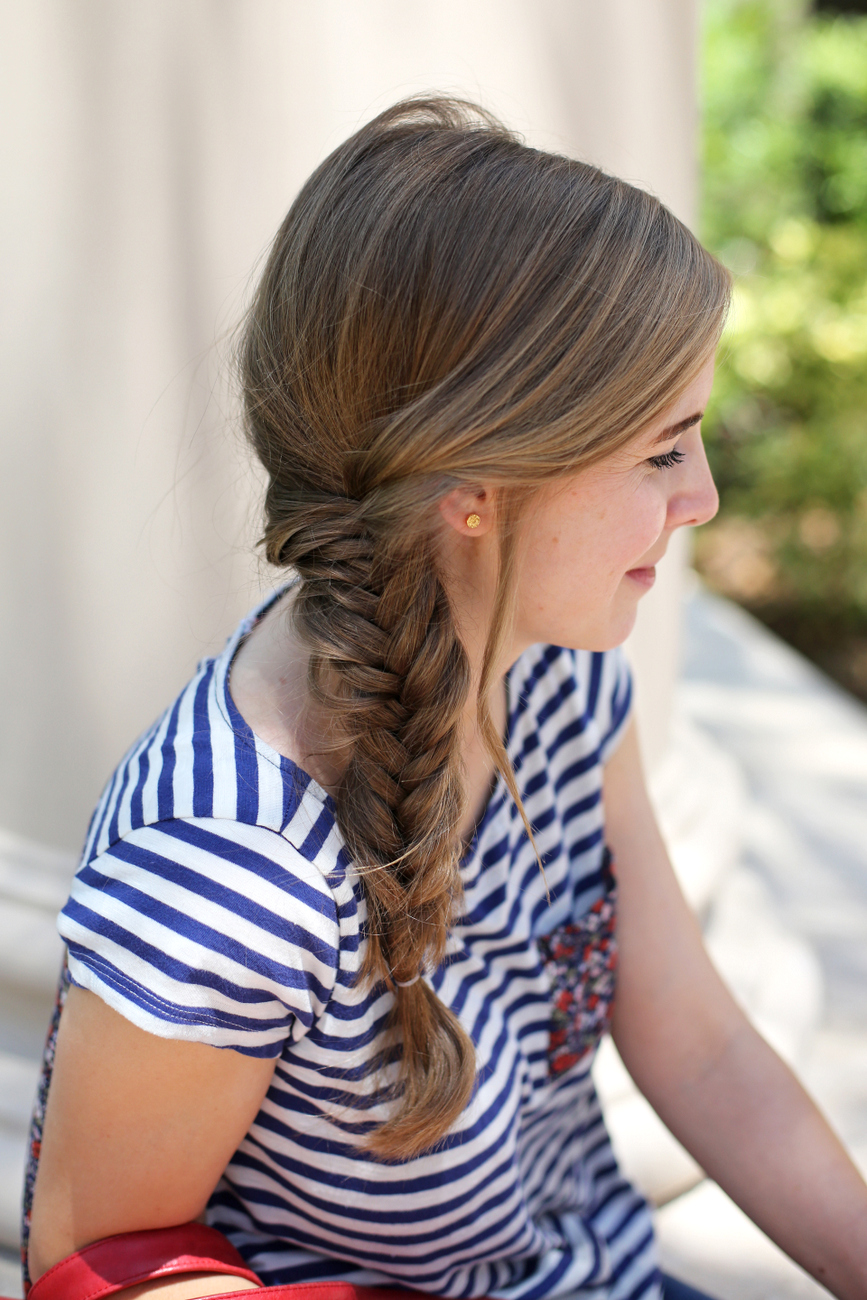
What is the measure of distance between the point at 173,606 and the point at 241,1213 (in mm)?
700

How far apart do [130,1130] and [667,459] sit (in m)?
0.77

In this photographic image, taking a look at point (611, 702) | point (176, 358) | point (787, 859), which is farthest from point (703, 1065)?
point (787, 859)

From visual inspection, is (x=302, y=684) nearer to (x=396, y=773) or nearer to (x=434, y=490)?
(x=396, y=773)

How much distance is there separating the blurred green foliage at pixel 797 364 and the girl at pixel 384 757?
3401 millimetres

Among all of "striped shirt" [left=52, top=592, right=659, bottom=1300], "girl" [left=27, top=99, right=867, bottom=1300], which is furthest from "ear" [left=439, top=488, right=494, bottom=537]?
"striped shirt" [left=52, top=592, right=659, bottom=1300]

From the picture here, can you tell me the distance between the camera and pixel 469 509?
1021 mm

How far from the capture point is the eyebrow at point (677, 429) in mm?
1034

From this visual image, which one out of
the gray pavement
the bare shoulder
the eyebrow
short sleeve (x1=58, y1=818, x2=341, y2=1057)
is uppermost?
the eyebrow

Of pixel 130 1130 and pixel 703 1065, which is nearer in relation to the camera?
pixel 130 1130

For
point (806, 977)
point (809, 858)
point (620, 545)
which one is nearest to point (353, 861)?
point (620, 545)

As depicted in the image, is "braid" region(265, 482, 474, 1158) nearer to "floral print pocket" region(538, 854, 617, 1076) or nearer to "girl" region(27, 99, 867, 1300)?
"girl" region(27, 99, 867, 1300)

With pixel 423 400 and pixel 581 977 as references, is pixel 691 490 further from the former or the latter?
pixel 581 977

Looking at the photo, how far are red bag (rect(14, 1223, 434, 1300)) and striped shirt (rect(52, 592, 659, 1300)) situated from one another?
0.10 m

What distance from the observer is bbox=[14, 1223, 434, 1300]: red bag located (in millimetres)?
973
